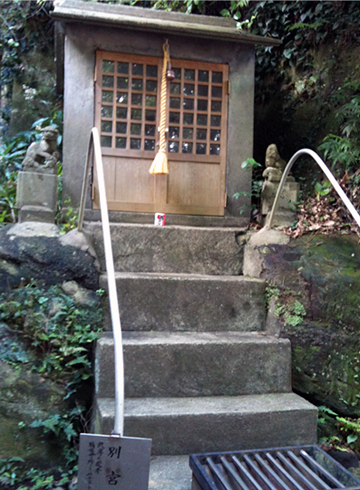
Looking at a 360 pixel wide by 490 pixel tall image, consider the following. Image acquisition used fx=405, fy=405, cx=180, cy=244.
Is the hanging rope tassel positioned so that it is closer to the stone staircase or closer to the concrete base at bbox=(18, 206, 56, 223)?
the stone staircase

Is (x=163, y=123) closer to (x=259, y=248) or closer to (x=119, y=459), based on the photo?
(x=259, y=248)

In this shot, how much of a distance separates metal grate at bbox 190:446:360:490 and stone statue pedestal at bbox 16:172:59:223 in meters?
2.34

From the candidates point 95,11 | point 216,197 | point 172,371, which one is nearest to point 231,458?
point 172,371

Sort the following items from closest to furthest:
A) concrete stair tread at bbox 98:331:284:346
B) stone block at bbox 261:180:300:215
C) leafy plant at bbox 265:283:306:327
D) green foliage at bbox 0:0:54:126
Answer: concrete stair tread at bbox 98:331:284:346, leafy plant at bbox 265:283:306:327, stone block at bbox 261:180:300:215, green foliage at bbox 0:0:54:126

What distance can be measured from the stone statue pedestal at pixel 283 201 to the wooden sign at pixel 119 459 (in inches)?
110

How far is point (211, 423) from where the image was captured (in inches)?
94.3

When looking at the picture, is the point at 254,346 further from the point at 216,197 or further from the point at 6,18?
the point at 6,18

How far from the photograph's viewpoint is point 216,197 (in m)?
4.71

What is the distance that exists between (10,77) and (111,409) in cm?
836

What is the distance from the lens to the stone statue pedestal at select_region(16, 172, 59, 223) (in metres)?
3.51

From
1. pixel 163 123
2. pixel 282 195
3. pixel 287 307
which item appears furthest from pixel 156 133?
pixel 287 307

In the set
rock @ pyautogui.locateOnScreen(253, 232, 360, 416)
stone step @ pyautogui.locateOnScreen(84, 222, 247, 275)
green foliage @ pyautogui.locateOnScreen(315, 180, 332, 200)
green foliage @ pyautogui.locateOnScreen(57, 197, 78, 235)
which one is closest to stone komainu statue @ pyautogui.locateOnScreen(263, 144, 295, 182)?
green foliage @ pyautogui.locateOnScreen(315, 180, 332, 200)

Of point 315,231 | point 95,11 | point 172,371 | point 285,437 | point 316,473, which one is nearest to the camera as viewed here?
point 316,473

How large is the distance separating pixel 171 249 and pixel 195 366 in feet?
4.61
